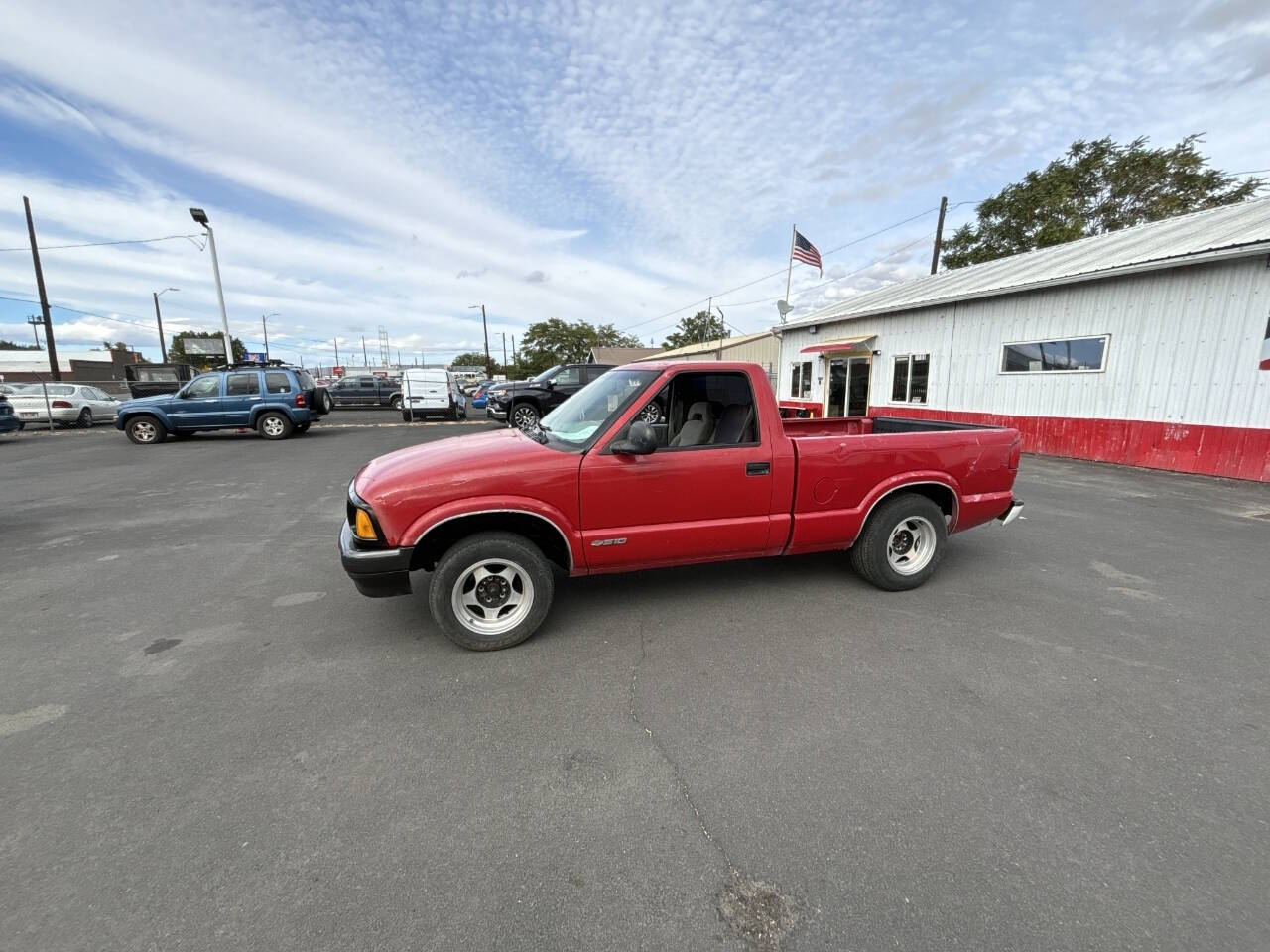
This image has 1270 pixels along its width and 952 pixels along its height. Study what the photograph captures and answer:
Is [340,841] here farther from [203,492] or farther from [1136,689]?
[203,492]

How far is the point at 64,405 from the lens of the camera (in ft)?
56.0

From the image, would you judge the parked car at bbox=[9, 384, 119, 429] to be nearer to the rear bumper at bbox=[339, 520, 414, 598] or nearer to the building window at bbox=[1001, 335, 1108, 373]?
the rear bumper at bbox=[339, 520, 414, 598]

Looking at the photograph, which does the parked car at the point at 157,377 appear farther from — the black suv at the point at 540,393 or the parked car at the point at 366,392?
the black suv at the point at 540,393

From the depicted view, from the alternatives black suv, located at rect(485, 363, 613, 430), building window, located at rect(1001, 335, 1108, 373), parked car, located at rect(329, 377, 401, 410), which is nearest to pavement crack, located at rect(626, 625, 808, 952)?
building window, located at rect(1001, 335, 1108, 373)

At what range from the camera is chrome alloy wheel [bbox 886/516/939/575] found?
4281 millimetres

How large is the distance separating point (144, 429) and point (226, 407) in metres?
1.95

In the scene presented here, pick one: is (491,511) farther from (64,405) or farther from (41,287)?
(41,287)

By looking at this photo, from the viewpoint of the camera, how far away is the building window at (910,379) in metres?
14.1

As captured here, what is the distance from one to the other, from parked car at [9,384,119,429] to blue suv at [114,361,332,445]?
5723 millimetres

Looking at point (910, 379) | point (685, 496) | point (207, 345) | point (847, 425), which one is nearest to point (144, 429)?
point (685, 496)

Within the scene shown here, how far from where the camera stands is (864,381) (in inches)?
651

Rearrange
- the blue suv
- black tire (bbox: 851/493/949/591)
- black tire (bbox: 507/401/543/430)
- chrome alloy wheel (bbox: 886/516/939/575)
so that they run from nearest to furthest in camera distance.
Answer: black tire (bbox: 851/493/949/591)
chrome alloy wheel (bbox: 886/516/939/575)
the blue suv
black tire (bbox: 507/401/543/430)

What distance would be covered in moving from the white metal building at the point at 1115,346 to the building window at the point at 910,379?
4cm

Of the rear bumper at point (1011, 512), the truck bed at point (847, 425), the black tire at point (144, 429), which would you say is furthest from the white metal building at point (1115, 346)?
the black tire at point (144, 429)
